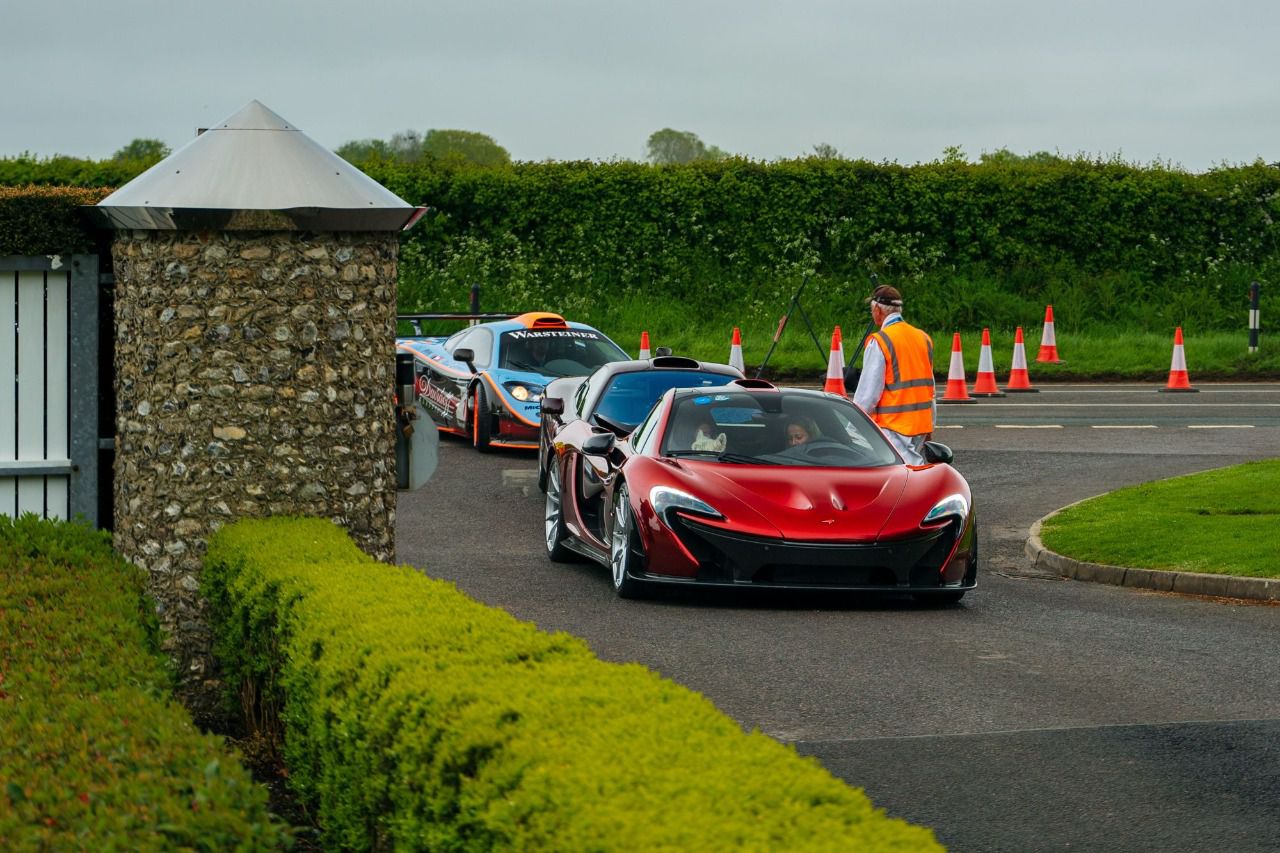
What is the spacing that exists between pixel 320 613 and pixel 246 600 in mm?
1047

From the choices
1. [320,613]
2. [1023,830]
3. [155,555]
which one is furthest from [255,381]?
[1023,830]

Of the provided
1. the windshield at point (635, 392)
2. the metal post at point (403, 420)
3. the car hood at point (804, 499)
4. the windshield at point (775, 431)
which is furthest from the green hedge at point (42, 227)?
the windshield at point (635, 392)

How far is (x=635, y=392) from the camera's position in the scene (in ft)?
48.7

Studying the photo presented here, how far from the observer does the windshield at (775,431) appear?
11789mm

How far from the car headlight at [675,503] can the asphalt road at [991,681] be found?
1.80 feet

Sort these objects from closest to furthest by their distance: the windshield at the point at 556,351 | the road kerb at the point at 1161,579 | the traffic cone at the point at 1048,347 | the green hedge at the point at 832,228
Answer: the road kerb at the point at 1161,579 → the windshield at the point at 556,351 → the traffic cone at the point at 1048,347 → the green hedge at the point at 832,228

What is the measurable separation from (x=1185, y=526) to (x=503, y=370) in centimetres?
821

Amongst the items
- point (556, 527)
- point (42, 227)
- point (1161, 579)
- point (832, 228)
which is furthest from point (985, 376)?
point (42, 227)

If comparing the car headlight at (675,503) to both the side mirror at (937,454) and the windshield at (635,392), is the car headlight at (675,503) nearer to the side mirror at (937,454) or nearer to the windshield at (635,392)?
the side mirror at (937,454)

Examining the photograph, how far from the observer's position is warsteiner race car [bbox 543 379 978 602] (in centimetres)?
1076

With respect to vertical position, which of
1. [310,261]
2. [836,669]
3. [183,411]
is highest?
[310,261]

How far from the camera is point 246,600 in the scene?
6855mm

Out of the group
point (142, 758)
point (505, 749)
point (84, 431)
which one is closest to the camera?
point (505, 749)

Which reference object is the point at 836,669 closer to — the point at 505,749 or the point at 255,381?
the point at 255,381
